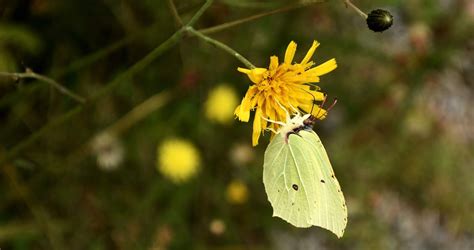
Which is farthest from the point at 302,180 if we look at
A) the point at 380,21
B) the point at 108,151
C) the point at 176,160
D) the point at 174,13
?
the point at 108,151

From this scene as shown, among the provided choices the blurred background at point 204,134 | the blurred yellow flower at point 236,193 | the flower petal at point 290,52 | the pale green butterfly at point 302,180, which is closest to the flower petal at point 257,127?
the pale green butterfly at point 302,180

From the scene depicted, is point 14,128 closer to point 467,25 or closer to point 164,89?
point 164,89

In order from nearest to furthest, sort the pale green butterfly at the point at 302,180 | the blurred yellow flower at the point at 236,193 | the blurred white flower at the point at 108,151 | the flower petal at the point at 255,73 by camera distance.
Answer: the flower petal at the point at 255,73 < the pale green butterfly at the point at 302,180 < the blurred white flower at the point at 108,151 < the blurred yellow flower at the point at 236,193

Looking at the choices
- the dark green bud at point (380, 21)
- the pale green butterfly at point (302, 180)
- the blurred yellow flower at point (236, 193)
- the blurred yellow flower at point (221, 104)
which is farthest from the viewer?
the blurred yellow flower at point (236, 193)

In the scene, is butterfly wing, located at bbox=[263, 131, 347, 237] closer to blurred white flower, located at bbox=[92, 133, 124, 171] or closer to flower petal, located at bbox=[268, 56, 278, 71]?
flower petal, located at bbox=[268, 56, 278, 71]

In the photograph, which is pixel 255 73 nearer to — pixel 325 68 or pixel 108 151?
pixel 325 68

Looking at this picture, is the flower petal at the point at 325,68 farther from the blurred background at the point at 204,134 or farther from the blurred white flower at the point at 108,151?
the blurred white flower at the point at 108,151

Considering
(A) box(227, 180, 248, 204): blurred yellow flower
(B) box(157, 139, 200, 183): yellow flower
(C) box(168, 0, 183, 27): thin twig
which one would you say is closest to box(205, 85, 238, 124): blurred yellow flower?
(B) box(157, 139, 200, 183): yellow flower
